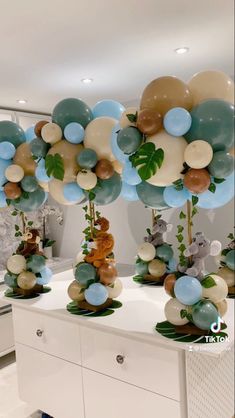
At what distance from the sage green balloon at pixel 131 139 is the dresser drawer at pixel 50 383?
1.10 metres

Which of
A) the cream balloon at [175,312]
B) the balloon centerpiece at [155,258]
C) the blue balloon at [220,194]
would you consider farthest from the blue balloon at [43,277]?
the blue balloon at [220,194]

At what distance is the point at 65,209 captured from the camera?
129 inches

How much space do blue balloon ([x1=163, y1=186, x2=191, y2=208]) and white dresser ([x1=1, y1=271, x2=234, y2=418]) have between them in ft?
1.69

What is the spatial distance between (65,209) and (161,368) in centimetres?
209

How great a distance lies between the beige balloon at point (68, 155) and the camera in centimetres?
154

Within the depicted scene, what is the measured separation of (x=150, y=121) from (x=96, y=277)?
84 cm

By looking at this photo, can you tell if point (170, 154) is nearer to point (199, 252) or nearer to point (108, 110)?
point (199, 252)

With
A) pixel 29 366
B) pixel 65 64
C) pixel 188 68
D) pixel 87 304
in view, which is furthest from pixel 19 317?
pixel 188 68

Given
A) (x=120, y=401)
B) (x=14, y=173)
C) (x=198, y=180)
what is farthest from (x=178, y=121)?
→ (x=120, y=401)

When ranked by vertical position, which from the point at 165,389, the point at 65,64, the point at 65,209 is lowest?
the point at 165,389

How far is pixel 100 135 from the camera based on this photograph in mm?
1530

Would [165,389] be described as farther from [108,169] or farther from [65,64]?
[65,64]

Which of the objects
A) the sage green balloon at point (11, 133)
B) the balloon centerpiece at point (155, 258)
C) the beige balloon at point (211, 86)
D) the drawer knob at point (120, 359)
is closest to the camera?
the beige balloon at point (211, 86)

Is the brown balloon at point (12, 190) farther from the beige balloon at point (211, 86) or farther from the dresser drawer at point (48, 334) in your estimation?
the beige balloon at point (211, 86)
